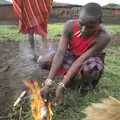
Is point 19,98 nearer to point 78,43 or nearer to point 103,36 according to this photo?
point 78,43

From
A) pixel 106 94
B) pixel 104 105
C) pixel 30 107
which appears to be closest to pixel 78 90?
pixel 106 94

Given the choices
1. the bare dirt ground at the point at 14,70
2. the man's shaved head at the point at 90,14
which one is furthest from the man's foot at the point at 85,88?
the man's shaved head at the point at 90,14

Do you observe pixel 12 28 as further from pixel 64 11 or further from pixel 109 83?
pixel 109 83

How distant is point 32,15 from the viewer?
31.1 ft

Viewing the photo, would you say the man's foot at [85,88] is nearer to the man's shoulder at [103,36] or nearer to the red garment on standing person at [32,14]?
the man's shoulder at [103,36]

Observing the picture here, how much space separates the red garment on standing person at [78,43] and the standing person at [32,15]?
300 cm

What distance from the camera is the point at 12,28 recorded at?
Result: 1362cm

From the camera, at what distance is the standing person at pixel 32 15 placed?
9.33m

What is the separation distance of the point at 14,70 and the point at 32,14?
180 cm

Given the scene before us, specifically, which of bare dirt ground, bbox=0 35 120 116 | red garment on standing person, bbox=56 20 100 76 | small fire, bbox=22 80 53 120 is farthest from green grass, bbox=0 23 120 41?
small fire, bbox=22 80 53 120

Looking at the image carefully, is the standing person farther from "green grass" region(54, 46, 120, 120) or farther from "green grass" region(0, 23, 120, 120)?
"green grass" region(54, 46, 120, 120)

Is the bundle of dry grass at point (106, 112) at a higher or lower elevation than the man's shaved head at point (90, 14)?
lower

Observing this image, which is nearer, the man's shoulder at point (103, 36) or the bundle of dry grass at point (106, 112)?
the bundle of dry grass at point (106, 112)

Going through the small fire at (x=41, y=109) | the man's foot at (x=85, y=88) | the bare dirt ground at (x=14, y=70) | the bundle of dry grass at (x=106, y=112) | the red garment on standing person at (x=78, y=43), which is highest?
the red garment on standing person at (x=78, y=43)
